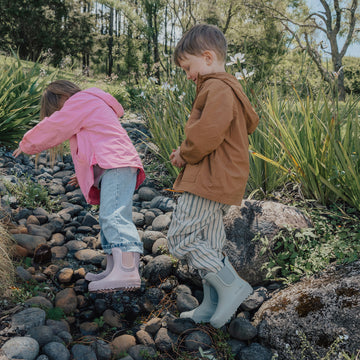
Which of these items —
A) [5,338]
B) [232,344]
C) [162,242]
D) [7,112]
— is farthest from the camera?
[7,112]

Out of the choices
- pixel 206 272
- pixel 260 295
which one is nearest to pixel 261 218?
pixel 260 295

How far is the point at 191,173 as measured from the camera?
1.91 meters

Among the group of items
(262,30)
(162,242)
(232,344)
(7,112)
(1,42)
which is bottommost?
(232,344)

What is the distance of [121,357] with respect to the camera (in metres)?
1.78

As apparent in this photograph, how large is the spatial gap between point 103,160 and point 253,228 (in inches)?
43.6

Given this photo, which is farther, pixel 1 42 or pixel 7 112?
pixel 1 42

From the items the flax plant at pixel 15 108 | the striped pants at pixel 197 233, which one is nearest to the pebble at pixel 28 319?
the striped pants at pixel 197 233

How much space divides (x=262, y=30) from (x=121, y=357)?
21.1m

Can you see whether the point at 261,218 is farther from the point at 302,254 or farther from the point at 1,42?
the point at 1,42

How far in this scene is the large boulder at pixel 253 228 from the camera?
2.39 metres

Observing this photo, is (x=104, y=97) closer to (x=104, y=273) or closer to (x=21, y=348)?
(x=104, y=273)

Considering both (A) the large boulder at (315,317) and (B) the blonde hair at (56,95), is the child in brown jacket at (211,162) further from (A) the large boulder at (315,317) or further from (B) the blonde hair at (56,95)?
(B) the blonde hair at (56,95)

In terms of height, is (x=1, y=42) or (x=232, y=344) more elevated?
(x=1, y=42)

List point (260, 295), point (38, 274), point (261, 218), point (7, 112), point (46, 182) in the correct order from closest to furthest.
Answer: point (260, 295) → point (38, 274) → point (261, 218) → point (46, 182) → point (7, 112)
